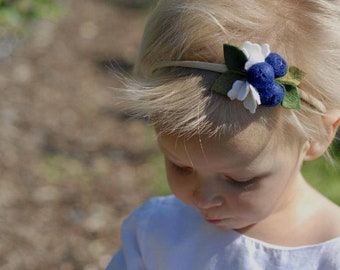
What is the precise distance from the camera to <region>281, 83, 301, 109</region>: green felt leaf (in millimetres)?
2125

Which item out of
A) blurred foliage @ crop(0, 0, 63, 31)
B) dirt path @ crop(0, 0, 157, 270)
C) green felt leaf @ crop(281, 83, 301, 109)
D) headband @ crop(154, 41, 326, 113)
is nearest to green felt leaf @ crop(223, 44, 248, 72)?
headband @ crop(154, 41, 326, 113)

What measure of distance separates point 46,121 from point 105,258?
1.30 metres

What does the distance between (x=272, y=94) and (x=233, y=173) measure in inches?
9.1

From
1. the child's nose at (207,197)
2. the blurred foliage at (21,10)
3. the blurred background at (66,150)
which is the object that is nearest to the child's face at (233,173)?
the child's nose at (207,197)

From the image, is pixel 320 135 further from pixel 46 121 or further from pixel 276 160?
pixel 46 121

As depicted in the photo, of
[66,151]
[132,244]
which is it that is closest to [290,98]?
[132,244]

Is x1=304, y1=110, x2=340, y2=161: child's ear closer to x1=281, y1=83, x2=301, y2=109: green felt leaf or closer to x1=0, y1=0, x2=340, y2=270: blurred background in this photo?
x1=281, y1=83, x2=301, y2=109: green felt leaf

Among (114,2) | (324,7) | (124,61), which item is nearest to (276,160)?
(324,7)

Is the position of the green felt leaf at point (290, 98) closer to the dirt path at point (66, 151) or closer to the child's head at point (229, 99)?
the child's head at point (229, 99)

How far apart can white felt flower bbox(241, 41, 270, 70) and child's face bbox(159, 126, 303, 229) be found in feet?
0.54

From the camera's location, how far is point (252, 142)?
2156 mm

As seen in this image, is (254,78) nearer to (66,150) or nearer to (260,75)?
(260,75)

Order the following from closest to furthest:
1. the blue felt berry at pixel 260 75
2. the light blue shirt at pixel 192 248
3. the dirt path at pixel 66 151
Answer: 1. the blue felt berry at pixel 260 75
2. the light blue shirt at pixel 192 248
3. the dirt path at pixel 66 151

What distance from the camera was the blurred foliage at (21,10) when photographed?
4.03 m
